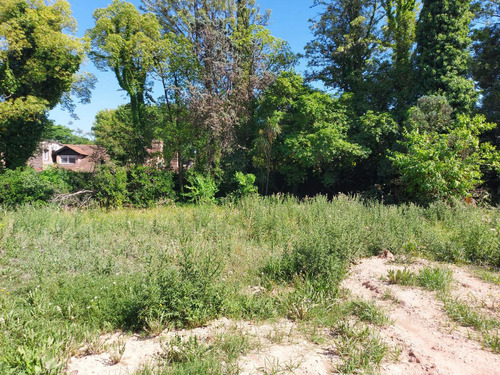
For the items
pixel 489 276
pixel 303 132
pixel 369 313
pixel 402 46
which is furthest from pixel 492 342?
pixel 402 46

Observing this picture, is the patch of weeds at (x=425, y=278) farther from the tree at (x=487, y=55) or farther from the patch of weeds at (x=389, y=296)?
the tree at (x=487, y=55)

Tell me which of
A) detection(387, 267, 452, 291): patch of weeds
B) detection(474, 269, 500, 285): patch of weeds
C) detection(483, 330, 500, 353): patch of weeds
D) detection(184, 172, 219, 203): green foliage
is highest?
detection(184, 172, 219, 203): green foliage

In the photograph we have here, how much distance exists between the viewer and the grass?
3.02 meters

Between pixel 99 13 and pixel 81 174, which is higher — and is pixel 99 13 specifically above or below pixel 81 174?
above

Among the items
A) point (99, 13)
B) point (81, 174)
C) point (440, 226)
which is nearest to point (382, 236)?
point (440, 226)

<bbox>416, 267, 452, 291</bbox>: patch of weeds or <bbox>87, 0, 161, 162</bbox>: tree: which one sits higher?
<bbox>87, 0, 161, 162</bbox>: tree

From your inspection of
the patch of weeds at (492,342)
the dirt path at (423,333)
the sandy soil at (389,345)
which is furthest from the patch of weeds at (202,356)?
the patch of weeds at (492,342)

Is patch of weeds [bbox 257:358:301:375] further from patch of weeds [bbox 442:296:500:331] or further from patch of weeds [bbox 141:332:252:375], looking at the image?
patch of weeds [bbox 442:296:500:331]

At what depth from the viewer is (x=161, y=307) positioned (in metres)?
3.06

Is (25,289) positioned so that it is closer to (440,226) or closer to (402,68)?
(440,226)

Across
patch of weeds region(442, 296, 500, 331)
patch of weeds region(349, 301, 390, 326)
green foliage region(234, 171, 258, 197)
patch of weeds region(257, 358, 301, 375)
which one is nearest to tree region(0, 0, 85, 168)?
green foliage region(234, 171, 258, 197)

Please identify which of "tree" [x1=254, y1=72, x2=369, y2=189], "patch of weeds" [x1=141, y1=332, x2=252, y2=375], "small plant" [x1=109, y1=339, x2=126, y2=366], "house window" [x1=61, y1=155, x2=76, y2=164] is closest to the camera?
Answer: "patch of weeds" [x1=141, y1=332, x2=252, y2=375]

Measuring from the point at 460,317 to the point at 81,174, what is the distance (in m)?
14.4

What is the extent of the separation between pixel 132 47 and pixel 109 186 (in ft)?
24.3
